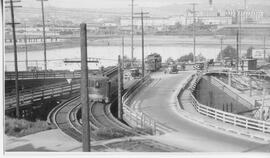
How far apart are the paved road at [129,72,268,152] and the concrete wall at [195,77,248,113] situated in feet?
8.83

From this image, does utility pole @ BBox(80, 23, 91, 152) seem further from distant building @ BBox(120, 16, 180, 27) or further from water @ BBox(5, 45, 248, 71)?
distant building @ BBox(120, 16, 180, 27)

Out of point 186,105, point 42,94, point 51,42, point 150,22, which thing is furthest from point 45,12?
point 150,22

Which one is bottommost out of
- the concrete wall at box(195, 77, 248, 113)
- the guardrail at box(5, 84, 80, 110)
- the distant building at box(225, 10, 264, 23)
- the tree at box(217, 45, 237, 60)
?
the concrete wall at box(195, 77, 248, 113)

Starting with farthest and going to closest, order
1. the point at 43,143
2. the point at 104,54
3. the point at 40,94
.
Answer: the point at 104,54 < the point at 40,94 < the point at 43,143

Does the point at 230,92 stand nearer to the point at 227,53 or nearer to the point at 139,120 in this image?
the point at 139,120

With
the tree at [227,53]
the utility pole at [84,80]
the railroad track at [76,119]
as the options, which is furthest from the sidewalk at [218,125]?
the tree at [227,53]

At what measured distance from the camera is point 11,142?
859 cm

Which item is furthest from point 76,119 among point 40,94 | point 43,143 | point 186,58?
point 186,58

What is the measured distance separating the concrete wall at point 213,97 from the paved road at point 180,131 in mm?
2691

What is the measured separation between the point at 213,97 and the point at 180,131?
10463 mm

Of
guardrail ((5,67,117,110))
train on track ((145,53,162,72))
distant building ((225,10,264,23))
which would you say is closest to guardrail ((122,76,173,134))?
guardrail ((5,67,117,110))

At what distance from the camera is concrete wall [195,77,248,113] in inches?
714

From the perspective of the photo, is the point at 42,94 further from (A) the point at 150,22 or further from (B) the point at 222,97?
(A) the point at 150,22

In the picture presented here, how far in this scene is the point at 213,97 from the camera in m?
20.3
